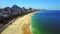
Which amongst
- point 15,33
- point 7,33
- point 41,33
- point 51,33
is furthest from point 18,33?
point 51,33

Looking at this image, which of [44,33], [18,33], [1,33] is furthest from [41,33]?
[1,33]

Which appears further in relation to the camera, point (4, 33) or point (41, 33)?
point (41, 33)

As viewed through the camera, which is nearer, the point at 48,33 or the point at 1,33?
the point at 1,33

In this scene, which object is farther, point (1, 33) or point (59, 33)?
point (59, 33)

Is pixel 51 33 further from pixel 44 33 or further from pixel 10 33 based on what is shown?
pixel 10 33

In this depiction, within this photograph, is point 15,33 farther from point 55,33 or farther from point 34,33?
point 55,33

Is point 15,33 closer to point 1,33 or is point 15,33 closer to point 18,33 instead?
point 18,33

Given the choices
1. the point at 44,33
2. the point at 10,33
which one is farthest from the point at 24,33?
the point at 44,33

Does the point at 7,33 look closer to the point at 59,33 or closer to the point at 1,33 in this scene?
the point at 1,33
